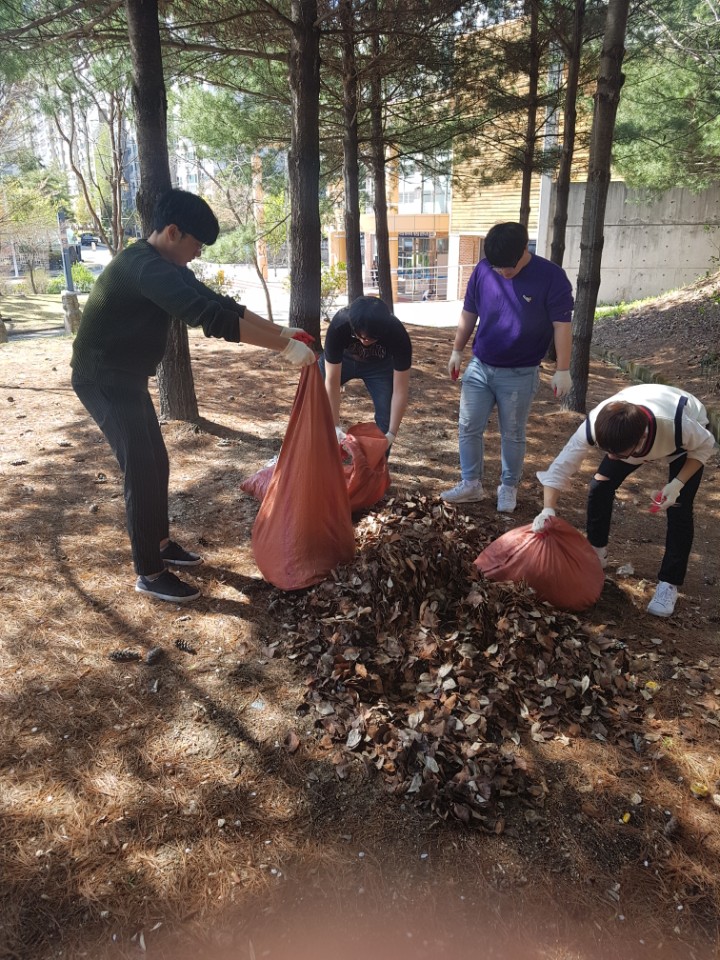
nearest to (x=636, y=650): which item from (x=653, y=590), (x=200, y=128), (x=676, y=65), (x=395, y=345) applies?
(x=653, y=590)

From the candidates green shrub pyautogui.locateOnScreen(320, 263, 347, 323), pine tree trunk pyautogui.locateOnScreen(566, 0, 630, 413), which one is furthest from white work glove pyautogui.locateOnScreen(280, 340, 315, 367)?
green shrub pyautogui.locateOnScreen(320, 263, 347, 323)

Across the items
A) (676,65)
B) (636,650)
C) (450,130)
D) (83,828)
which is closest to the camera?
(83,828)

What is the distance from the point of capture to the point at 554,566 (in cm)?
277

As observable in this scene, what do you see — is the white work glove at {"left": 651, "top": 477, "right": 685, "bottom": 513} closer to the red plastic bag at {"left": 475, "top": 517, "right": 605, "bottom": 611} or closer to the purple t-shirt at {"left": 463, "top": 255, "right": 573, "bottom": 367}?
the red plastic bag at {"left": 475, "top": 517, "right": 605, "bottom": 611}

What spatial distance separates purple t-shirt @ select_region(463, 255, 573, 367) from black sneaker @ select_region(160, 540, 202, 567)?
184 centimetres

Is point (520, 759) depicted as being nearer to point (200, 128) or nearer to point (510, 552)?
point (510, 552)

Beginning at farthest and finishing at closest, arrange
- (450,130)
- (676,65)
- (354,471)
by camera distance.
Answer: (676,65)
(450,130)
(354,471)

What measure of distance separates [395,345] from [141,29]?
9.24 feet

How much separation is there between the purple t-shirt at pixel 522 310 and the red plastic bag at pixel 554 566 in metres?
1.04

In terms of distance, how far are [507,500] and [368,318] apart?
→ 133cm

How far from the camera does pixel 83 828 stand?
1.84 metres

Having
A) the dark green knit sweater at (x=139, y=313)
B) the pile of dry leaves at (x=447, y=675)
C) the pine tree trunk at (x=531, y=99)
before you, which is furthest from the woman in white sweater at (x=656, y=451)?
the pine tree trunk at (x=531, y=99)

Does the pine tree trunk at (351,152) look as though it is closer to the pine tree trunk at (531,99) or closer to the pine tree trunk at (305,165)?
the pine tree trunk at (305,165)

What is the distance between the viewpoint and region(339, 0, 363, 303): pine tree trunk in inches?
267
